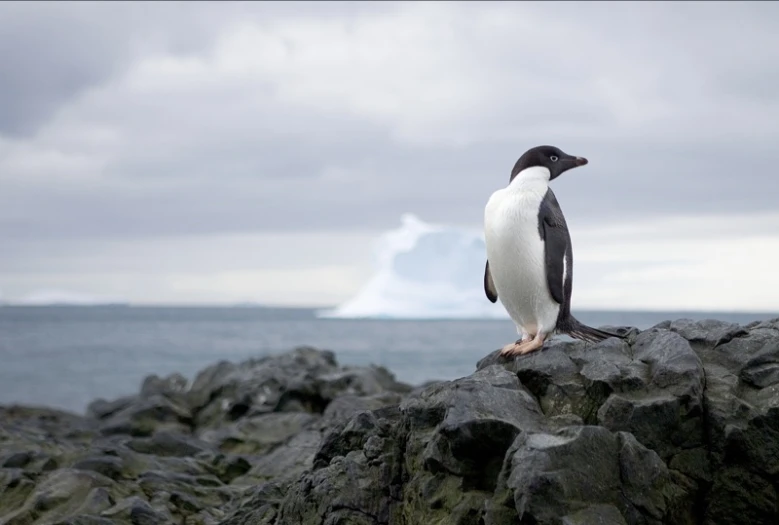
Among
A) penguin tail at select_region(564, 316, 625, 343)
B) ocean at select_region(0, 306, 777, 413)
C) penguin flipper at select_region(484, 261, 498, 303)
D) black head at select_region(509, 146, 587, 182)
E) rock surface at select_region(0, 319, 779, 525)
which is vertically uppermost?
black head at select_region(509, 146, 587, 182)

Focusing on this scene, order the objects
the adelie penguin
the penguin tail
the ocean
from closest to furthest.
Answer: the penguin tail < the adelie penguin < the ocean

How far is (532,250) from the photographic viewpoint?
24.5 ft

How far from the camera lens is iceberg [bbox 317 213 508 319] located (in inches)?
2852

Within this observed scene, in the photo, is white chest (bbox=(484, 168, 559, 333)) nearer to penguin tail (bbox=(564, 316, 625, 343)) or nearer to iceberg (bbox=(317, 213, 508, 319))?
penguin tail (bbox=(564, 316, 625, 343))

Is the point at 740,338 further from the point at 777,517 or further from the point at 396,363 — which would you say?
the point at 396,363

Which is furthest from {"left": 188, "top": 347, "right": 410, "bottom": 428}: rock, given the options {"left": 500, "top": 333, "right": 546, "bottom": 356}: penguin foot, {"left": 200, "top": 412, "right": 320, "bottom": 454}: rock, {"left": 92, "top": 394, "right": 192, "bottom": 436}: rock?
{"left": 500, "top": 333, "right": 546, "bottom": 356}: penguin foot

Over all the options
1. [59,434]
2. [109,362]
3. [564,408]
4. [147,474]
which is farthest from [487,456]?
[109,362]

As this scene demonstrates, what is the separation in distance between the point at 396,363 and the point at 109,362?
16.7 meters

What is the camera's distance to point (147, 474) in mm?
9383

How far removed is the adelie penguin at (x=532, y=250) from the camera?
7.46 meters

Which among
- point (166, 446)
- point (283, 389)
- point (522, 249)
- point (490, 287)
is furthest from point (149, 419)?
point (522, 249)

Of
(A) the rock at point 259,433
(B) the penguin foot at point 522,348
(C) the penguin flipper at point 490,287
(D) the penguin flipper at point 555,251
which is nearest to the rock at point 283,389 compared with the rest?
(A) the rock at point 259,433

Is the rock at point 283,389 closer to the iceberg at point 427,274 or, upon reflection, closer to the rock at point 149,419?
the rock at point 149,419

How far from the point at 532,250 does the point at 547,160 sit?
80cm
